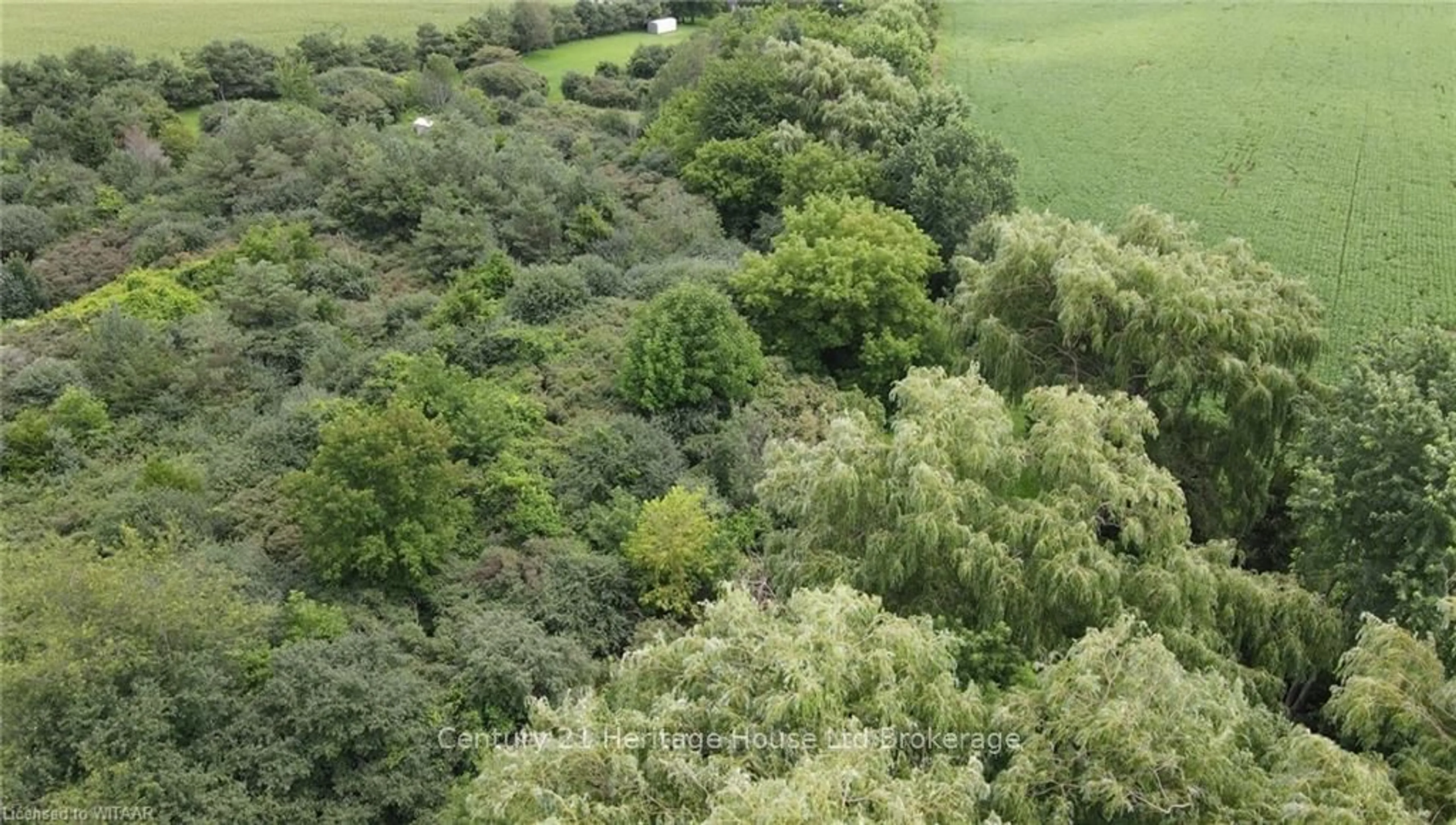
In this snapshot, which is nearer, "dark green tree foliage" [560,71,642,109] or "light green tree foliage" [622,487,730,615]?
"light green tree foliage" [622,487,730,615]

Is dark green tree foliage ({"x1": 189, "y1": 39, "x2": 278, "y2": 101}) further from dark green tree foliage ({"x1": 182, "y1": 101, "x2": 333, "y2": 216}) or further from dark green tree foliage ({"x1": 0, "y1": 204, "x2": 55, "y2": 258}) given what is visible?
dark green tree foliage ({"x1": 0, "y1": 204, "x2": 55, "y2": 258})

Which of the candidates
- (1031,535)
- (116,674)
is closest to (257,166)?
(116,674)

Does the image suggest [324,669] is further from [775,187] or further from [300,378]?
[775,187]

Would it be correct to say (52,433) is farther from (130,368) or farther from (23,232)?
(23,232)

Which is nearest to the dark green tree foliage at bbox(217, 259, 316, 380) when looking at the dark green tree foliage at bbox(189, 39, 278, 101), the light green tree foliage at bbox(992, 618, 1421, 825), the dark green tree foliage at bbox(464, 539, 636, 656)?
the dark green tree foliage at bbox(464, 539, 636, 656)

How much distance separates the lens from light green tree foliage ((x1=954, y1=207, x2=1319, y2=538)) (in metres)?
19.8

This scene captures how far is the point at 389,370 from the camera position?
82.5ft

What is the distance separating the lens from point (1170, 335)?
65.0ft

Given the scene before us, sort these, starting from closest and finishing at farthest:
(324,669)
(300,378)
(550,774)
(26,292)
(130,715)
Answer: (550,774), (130,715), (324,669), (300,378), (26,292)

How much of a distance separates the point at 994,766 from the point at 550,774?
558 centimetres

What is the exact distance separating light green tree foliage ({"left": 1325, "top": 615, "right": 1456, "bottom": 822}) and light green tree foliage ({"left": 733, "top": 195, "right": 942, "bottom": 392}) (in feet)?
52.4

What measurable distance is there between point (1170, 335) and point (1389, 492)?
5.03m

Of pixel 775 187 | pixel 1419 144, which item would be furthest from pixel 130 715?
pixel 1419 144

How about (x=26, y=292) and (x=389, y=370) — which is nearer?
(x=389, y=370)
